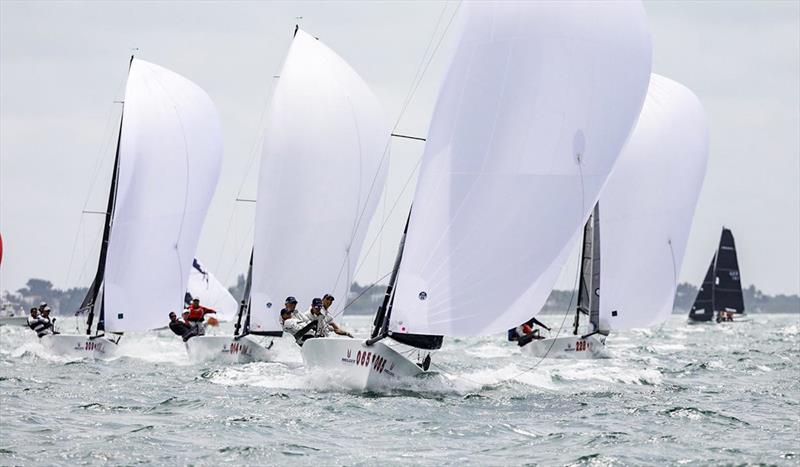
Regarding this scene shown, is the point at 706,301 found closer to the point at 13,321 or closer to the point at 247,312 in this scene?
the point at 13,321

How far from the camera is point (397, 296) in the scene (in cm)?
1758

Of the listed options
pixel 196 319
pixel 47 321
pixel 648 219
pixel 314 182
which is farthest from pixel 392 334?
pixel 47 321

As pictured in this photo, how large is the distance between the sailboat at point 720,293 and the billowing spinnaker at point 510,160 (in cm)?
6582

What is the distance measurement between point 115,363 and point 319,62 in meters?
7.72

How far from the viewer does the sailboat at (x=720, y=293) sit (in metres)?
82.8

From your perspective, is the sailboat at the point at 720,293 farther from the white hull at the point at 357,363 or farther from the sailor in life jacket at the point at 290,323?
the white hull at the point at 357,363

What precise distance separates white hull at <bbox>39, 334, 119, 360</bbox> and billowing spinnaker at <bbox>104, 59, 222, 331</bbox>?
132 centimetres

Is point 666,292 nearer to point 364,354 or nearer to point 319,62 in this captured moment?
point 319,62

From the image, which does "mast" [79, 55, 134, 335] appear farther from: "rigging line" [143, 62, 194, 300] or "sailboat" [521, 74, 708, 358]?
"sailboat" [521, 74, 708, 358]

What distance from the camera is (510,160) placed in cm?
1744

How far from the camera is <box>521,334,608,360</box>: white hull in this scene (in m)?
28.2

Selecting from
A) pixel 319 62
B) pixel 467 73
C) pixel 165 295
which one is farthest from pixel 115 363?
pixel 467 73

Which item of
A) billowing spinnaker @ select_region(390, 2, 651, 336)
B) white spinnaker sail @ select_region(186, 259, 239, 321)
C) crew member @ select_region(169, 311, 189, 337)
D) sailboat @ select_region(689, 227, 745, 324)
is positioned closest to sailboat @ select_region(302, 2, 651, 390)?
billowing spinnaker @ select_region(390, 2, 651, 336)

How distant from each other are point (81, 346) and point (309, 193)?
21.8 feet
